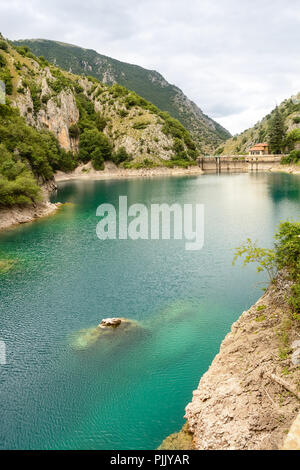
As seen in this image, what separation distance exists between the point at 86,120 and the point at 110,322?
13937cm

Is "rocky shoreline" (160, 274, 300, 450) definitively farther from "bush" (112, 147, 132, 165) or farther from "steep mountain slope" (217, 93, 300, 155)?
"steep mountain slope" (217, 93, 300, 155)

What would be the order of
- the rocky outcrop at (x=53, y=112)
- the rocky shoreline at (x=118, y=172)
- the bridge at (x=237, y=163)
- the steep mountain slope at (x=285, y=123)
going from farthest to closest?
the steep mountain slope at (x=285, y=123)
the bridge at (x=237, y=163)
the rocky shoreline at (x=118, y=172)
the rocky outcrop at (x=53, y=112)

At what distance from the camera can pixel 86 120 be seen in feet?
472

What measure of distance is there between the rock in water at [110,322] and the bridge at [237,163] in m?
125

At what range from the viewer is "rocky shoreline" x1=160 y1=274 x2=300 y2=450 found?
30.2 feet

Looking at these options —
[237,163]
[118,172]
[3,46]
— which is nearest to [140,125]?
[118,172]

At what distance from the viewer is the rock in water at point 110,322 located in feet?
61.2

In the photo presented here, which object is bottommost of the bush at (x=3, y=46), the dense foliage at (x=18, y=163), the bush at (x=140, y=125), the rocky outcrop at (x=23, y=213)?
the rocky outcrop at (x=23, y=213)

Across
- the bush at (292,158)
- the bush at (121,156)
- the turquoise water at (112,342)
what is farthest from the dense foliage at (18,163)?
the bush at (292,158)

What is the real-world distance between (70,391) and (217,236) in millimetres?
25637

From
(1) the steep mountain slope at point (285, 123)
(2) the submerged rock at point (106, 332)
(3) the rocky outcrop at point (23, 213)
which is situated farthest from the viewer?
(1) the steep mountain slope at point (285, 123)

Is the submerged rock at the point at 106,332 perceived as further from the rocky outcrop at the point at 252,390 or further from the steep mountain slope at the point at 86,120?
the steep mountain slope at the point at 86,120
